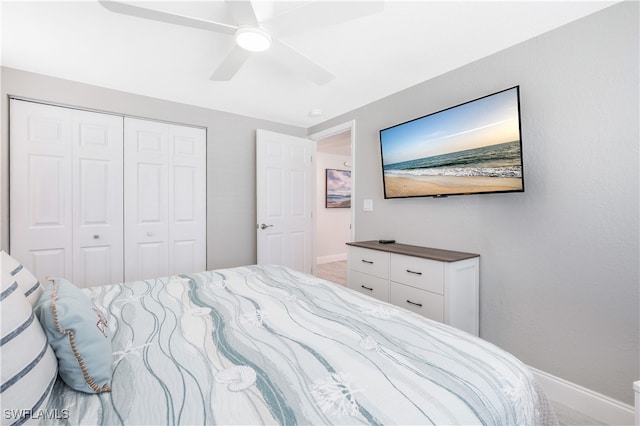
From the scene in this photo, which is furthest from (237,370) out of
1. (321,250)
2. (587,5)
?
(321,250)

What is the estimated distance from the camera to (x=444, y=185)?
2.31 metres

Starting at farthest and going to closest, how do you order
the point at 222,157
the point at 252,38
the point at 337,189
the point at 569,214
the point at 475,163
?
the point at 337,189 → the point at 222,157 → the point at 475,163 → the point at 569,214 → the point at 252,38

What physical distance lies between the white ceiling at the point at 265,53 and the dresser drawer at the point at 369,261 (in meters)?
1.59

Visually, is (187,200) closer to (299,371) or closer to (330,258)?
(299,371)

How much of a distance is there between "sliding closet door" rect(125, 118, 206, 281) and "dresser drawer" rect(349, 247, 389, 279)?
1763 mm

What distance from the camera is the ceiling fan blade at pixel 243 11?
1395 mm

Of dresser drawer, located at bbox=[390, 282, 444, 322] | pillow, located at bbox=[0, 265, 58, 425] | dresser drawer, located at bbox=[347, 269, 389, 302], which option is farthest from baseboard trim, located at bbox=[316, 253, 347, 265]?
pillow, located at bbox=[0, 265, 58, 425]

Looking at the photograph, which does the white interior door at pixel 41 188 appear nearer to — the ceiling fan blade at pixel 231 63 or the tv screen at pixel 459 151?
the ceiling fan blade at pixel 231 63

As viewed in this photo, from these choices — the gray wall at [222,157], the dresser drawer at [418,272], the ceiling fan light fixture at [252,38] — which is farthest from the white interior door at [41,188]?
the dresser drawer at [418,272]

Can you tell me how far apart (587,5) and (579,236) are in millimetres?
1332

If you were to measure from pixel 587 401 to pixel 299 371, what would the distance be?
1.95 m

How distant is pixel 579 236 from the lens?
1724 millimetres

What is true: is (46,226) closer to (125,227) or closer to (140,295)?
(125,227)

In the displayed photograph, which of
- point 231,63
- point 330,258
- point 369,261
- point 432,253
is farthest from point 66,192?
point 330,258
